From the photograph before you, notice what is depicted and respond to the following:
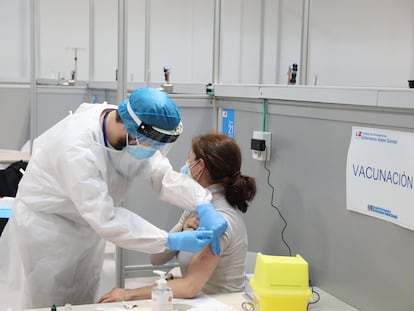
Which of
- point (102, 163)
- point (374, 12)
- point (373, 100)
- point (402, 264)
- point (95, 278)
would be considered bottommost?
point (95, 278)

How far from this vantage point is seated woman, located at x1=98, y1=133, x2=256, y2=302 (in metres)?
1.72

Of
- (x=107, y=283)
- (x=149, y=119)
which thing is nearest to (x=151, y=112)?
(x=149, y=119)

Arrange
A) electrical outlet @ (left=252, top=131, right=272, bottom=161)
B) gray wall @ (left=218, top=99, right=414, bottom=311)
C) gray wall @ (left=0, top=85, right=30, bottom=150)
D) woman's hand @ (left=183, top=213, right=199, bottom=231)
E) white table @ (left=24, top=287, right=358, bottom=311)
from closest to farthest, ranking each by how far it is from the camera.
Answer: gray wall @ (left=218, top=99, right=414, bottom=311) → white table @ (left=24, top=287, right=358, bottom=311) → woman's hand @ (left=183, top=213, right=199, bottom=231) → electrical outlet @ (left=252, top=131, right=272, bottom=161) → gray wall @ (left=0, top=85, right=30, bottom=150)

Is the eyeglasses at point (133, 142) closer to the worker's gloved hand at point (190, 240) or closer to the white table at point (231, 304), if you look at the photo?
the worker's gloved hand at point (190, 240)

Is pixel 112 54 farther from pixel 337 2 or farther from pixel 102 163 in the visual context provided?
pixel 102 163

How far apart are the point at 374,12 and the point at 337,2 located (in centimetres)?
40

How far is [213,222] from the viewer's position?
A: 1.69 m

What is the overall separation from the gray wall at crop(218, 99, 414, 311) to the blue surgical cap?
1.52 ft

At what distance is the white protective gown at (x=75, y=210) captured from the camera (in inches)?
63.6

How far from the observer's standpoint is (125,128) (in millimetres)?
1690

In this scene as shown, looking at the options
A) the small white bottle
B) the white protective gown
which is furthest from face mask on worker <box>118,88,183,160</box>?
the small white bottle

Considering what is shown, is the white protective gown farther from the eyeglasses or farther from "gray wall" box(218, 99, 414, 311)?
"gray wall" box(218, 99, 414, 311)

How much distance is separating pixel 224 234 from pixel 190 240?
0.16 metres

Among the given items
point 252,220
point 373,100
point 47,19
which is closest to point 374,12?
point 47,19
